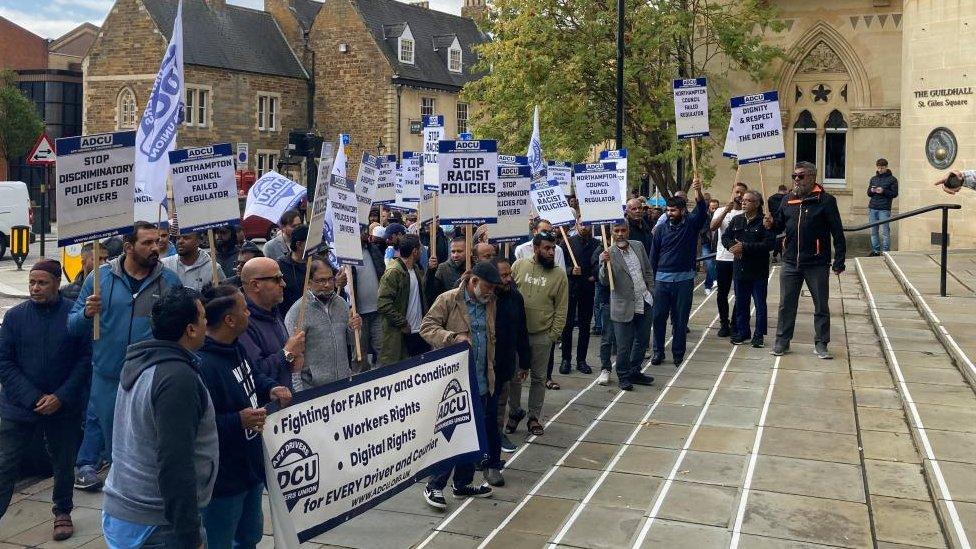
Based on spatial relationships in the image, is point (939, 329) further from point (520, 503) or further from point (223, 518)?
point (223, 518)

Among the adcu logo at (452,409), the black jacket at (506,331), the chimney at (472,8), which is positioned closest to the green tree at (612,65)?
the black jacket at (506,331)

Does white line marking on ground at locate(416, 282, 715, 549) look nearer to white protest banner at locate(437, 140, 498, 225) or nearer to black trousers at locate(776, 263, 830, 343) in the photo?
white protest banner at locate(437, 140, 498, 225)

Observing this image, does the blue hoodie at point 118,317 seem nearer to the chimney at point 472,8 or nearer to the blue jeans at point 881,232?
the blue jeans at point 881,232

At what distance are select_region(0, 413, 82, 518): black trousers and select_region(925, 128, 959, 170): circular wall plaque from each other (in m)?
18.7

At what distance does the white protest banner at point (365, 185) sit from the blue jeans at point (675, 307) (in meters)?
3.68

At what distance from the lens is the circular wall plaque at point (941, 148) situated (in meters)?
20.4

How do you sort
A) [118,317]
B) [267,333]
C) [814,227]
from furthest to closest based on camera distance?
[814,227] < [118,317] < [267,333]

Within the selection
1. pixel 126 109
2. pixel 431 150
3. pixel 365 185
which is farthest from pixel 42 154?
pixel 126 109

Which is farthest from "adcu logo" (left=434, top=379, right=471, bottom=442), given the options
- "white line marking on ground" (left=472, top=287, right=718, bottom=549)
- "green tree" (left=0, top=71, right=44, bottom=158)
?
"green tree" (left=0, top=71, right=44, bottom=158)

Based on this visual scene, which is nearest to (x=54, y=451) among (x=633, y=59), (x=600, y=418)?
(x=600, y=418)

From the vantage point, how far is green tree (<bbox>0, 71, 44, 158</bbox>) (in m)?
46.6

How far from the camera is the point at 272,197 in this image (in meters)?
12.6

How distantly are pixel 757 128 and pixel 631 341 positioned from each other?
11.7 feet

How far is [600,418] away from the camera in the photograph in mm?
9742
